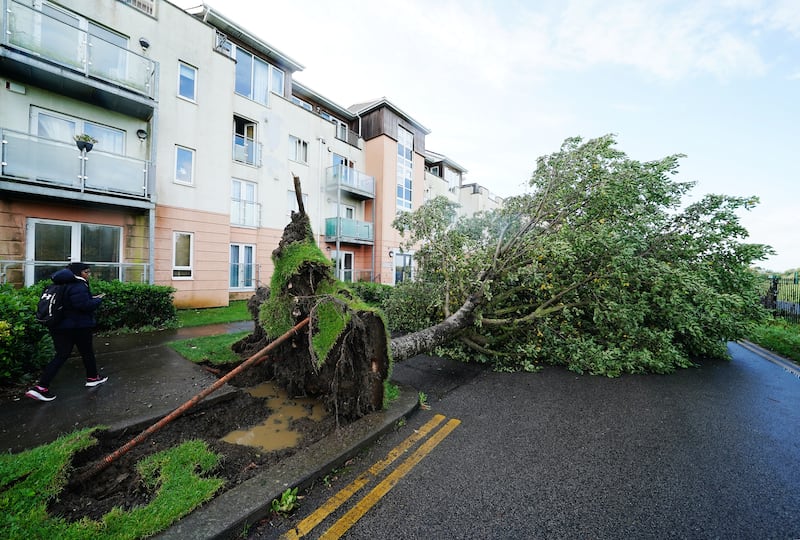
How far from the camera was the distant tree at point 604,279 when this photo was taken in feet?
18.0

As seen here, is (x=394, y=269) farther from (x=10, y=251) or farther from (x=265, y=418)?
(x=265, y=418)

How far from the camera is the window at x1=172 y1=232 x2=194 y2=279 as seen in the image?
36.5ft

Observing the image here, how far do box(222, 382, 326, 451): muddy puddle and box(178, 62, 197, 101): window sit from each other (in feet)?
40.5

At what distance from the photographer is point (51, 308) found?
153 inches

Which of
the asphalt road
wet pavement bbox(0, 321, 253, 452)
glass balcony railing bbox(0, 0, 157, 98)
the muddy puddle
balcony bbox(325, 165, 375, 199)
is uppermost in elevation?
glass balcony railing bbox(0, 0, 157, 98)

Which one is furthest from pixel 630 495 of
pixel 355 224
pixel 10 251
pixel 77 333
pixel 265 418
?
pixel 355 224

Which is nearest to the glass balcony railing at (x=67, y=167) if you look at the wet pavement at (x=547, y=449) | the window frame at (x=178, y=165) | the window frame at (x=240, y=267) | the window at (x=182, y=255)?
the window frame at (x=178, y=165)

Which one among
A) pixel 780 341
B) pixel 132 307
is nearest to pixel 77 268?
pixel 132 307

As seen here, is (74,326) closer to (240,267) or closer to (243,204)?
(240,267)

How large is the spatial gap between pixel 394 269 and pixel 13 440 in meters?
18.0

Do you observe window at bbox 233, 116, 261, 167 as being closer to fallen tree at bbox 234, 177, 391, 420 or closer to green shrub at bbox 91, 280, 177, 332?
green shrub at bbox 91, 280, 177, 332

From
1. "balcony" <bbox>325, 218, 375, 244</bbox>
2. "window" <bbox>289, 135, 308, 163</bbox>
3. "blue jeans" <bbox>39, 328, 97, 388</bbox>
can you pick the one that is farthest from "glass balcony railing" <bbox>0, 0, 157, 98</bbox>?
"balcony" <bbox>325, 218, 375, 244</bbox>

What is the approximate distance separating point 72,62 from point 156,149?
8.62ft

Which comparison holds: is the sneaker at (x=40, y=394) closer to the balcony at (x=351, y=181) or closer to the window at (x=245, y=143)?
the window at (x=245, y=143)
